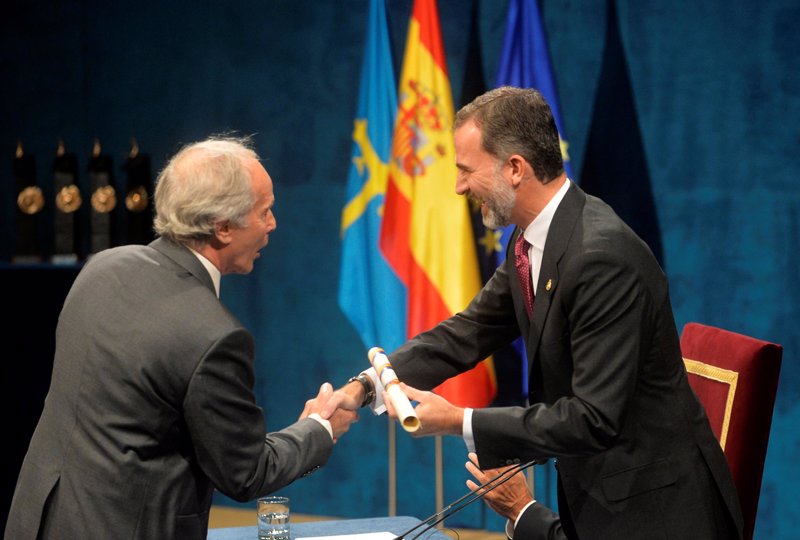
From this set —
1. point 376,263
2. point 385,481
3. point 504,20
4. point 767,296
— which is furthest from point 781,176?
point 385,481

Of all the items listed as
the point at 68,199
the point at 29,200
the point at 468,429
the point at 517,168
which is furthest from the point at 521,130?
the point at 29,200

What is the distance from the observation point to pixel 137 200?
5324mm

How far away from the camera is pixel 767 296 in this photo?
4641 millimetres

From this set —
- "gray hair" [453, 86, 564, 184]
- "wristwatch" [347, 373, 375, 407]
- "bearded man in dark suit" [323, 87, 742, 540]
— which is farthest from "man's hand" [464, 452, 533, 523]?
"gray hair" [453, 86, 564, 184]

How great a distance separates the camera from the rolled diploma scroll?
2.26 m

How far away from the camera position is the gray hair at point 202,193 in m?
2.21

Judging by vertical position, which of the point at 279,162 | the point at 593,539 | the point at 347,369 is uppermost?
the point at 279,162

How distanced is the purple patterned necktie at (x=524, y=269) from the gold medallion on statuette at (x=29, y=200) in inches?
139

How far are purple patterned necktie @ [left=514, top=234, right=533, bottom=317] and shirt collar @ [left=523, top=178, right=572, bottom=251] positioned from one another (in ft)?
0.27

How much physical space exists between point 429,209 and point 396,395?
238cm

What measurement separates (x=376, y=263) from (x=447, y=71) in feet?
3.12

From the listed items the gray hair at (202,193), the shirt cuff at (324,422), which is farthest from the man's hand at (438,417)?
the gray hair at (202,193)

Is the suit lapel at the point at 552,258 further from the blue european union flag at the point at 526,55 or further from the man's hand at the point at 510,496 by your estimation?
the blue european union flag at the point at 526,55

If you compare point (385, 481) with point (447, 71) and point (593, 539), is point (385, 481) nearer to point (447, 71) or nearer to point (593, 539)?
point (447, 71)
